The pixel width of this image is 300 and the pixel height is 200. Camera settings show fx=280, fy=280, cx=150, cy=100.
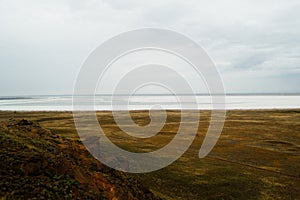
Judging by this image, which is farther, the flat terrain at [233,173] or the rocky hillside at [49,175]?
the flat terrain at [233,173]

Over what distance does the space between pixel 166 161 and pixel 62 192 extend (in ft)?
83.7

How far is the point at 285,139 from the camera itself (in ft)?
186

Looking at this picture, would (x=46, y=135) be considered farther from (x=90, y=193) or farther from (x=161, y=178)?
(x=161, y=178)

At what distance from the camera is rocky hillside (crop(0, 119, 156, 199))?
41.5 feet

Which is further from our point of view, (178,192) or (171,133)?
(171,133)

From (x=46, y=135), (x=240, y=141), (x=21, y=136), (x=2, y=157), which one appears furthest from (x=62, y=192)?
(x=240, y=141)

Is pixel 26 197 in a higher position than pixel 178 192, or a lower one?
higher

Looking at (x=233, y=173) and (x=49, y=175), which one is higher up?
(x=49, y=175)

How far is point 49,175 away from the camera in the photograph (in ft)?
46.6

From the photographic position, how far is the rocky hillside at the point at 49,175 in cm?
1266

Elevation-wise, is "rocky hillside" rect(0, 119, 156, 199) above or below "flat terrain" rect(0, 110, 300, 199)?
above

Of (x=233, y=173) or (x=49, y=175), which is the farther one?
(x=233, y=173)

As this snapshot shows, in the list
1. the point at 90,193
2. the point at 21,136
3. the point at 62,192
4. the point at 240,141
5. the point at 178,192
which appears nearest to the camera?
the point at 62,192

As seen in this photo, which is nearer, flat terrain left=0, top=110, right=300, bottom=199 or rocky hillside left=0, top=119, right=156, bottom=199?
rocky hillside left=0, top=119, right=156, bottom=199
